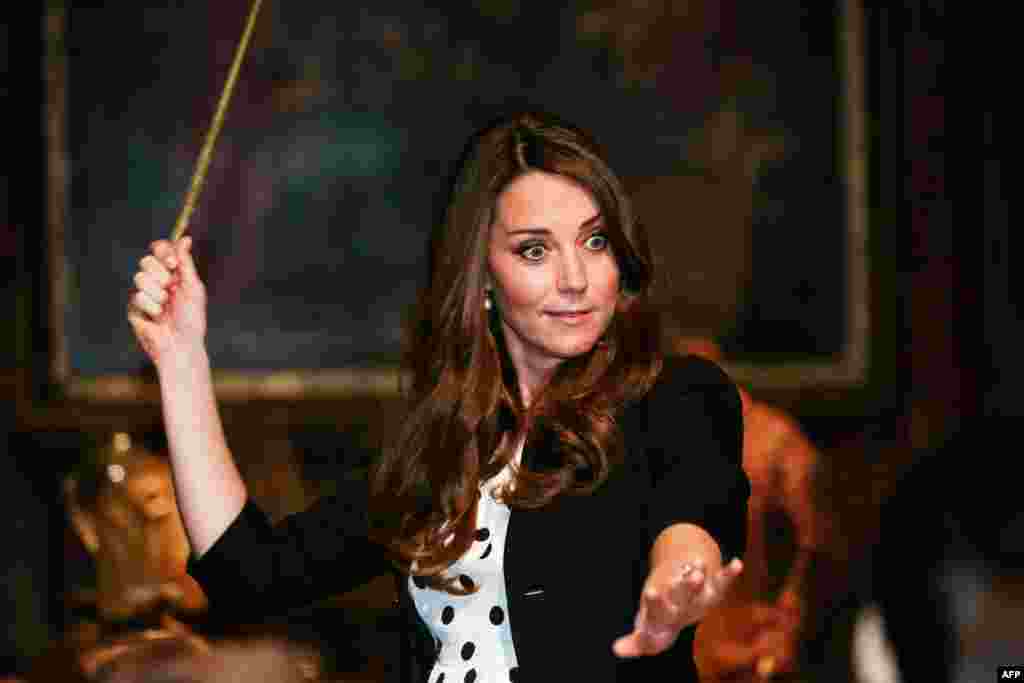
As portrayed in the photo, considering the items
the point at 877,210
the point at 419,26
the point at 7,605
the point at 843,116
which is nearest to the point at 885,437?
the point at 877,210

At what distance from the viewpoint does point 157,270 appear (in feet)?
Result: 7.14

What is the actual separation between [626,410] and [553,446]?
12 cm

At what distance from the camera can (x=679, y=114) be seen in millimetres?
5309

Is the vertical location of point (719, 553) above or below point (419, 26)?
below

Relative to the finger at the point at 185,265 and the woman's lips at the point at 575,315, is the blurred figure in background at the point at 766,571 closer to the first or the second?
the woman's lips at the point at 575,315

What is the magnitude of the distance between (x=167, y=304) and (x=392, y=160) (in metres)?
3.09

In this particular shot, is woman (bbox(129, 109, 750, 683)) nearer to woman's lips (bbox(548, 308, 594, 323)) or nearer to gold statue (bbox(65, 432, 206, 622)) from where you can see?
woman's lips (bbox(548, 308, 594, 323))

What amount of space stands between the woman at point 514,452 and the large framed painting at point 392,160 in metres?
2.84

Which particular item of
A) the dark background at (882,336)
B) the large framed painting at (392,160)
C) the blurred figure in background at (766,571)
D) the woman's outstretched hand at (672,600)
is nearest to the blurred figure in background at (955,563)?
the dark background at (882,336)

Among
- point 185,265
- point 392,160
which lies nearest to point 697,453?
point 185,265

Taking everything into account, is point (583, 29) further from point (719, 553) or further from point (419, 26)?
point (719, 553)

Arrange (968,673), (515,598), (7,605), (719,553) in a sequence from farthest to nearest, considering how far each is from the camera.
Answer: (7,605) < (968,673) < (515,598) < (719,553)

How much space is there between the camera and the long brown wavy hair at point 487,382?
7.00 feet

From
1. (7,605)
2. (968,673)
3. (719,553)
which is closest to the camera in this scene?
(719,553)
